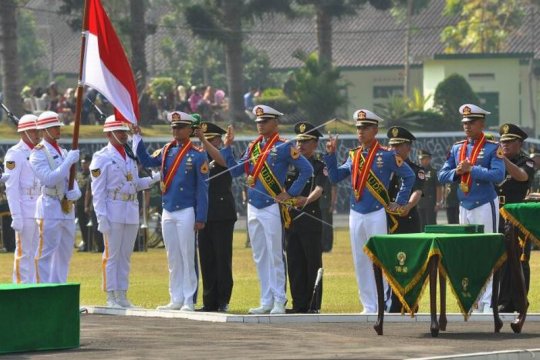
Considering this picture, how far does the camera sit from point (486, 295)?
1852 cm

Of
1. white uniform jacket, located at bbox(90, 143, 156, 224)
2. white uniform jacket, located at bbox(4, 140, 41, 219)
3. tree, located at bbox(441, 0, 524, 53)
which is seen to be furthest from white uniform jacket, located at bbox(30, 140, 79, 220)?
tree, located at bbox(441, 0, 524, 53)

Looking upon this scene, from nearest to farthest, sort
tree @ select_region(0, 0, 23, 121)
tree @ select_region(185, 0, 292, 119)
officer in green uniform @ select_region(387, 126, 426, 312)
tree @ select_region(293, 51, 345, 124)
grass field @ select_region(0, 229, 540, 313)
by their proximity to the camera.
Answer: officer in green uniform @ select_region(387, 126, 426, 312) < grass field @ select_region(0, 229, 540, 313) < tree @ select_region(0, 0, 23, 121) < tree @ select_region(293, 51, 345, 124) < tree @ select_region(185, 0, 292, 119)

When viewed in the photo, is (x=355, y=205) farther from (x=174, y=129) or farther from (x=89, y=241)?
(x=89, y=241)

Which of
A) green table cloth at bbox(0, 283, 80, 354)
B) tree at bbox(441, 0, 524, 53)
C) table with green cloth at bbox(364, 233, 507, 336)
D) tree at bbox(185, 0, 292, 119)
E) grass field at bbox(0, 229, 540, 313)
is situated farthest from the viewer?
tree at bbox(441, 0, 524, 53)

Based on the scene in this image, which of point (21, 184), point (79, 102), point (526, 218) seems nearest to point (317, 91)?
point (21, 184)

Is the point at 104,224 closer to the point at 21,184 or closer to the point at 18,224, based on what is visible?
the point at 18,224

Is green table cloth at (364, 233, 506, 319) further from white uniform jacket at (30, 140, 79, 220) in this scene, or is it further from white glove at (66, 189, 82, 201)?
white glove at (66, 189, 82, 201)

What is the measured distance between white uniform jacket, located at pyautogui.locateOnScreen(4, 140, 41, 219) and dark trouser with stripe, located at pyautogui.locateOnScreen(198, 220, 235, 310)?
2.06 meters

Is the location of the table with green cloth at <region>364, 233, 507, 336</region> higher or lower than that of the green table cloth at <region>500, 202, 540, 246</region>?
lower

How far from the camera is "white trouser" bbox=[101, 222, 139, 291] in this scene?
19172mm

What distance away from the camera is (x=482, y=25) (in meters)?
82.7

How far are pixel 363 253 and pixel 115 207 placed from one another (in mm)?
2816

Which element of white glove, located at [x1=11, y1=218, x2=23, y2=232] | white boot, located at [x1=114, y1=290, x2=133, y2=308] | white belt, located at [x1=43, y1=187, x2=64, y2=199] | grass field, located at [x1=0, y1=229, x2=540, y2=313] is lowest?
grass field, located at [x1=0, y1=229, x2=540, y2=313]

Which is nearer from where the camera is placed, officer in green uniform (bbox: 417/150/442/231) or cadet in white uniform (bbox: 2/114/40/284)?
cadet in white uniform (bbox: 2/114/40/284)
